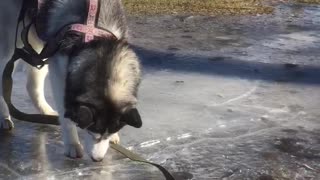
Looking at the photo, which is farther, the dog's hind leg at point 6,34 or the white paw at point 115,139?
the dog's hind leg at point 6,34

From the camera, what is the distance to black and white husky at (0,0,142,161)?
10.8ft

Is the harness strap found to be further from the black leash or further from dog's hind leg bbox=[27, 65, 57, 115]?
dog's hind leg bbox=[27, 65, 57, 115]

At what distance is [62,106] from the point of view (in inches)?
144

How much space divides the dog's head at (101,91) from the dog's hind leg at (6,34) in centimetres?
78

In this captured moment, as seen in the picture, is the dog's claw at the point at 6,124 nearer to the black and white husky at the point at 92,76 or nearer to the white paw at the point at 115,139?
the black and white husky at the point at 92,76

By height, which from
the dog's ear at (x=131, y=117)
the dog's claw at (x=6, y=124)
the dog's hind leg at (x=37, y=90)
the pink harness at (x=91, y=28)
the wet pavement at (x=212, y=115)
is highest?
the pink harness at (x=91, y=28)

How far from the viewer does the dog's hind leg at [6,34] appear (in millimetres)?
4098

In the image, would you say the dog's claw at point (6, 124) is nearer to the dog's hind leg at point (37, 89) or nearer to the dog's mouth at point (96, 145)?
the dog's hind leg at point (37, 89)

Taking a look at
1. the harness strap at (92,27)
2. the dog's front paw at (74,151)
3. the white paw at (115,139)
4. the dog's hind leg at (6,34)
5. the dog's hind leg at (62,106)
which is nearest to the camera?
the harness strap at (92,27)

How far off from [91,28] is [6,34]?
820 mm

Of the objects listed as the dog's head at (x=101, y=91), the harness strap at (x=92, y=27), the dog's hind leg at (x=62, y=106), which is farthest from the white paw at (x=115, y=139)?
the harness strap at (x=92, y=27)

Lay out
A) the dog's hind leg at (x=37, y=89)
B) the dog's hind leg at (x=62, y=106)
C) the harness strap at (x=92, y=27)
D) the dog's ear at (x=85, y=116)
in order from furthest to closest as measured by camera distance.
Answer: the dog's hind leg at (x=37, y=89) → the dog's hind leg at (x=62, y=106) → the harness strap at (x=92, y=27) → the dog's ear at (x=85, y=116)

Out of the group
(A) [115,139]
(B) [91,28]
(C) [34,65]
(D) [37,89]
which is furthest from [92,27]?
(D) [37,89]

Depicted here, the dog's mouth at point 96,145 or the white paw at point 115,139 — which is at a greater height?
the dog's mouth at point 96,145
